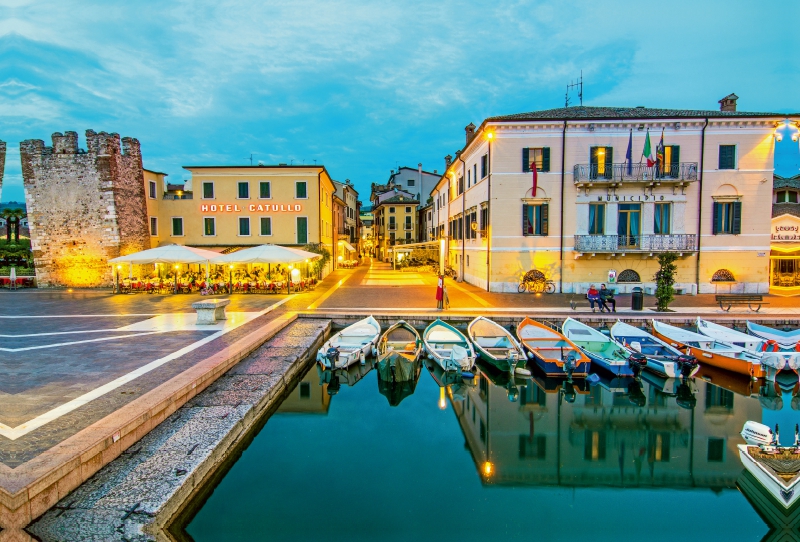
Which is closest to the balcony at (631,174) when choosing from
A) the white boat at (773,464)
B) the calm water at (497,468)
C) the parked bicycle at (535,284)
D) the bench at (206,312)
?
the parked bicycle at (535,284)

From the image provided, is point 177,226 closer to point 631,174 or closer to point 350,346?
point 350,346

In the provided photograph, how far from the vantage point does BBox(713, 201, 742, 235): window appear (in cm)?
2559

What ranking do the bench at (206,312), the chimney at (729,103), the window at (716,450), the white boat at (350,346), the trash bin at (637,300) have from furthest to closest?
the chimney at (729,103)
the trash bin at (637,300)
the bench at (206,312)
the white boat at (350,346)
the window at (716,450)

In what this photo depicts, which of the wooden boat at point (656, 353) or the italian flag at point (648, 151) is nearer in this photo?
the wooden boat at point (656, 353)

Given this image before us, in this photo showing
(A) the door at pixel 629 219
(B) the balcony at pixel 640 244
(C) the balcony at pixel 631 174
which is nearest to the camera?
(C) the balcony at pixel 631 174

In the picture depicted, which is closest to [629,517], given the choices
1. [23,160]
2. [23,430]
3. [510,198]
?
[23,430]

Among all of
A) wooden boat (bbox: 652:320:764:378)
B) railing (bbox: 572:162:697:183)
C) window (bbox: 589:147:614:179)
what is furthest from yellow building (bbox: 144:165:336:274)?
wooden boat (bbox: 652:320:764:378)

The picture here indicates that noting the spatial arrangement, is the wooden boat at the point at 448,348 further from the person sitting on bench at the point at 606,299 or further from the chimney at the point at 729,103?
the chimney at the point at 729,103

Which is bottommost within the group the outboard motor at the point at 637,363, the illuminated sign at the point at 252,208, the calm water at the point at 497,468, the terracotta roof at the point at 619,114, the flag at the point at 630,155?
the calm water at the point at 497,468

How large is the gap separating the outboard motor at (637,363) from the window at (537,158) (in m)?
14.2

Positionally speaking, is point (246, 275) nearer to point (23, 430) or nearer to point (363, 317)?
point (363, 317)

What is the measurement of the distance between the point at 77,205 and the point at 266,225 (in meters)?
12.7

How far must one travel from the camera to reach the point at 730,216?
84.1ft

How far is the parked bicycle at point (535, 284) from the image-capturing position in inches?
1022
